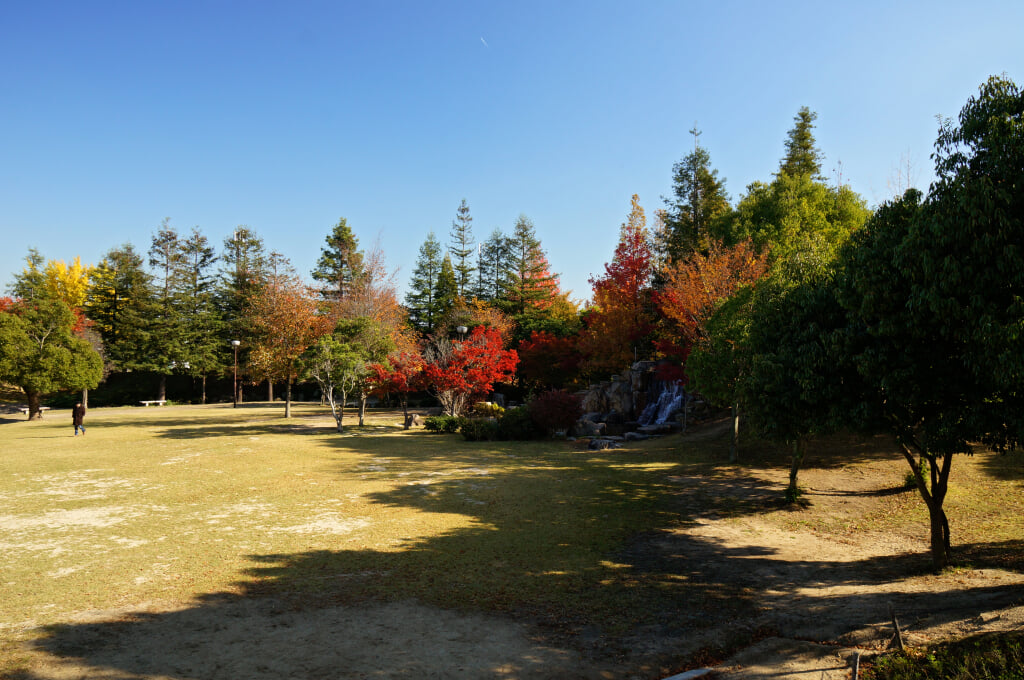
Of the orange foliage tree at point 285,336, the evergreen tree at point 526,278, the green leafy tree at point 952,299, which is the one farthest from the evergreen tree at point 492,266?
Result: the green leafy tree at point 952,299

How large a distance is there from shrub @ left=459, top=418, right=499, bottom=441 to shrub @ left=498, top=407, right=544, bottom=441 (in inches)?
11.9

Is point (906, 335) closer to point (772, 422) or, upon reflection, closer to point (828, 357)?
point (828, 357)

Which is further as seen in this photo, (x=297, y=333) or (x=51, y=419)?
(x=51, y=419)

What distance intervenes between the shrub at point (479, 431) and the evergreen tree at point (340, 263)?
29.1m

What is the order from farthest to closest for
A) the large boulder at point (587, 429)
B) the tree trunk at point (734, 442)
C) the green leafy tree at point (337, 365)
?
the large boulder at point (587, 429) < the green leafy tree at point (337, 365) < the tree trunk at point (734, 442)

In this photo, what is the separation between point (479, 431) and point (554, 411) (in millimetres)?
3268

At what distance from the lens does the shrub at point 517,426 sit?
22.8 meters

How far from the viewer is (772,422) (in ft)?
30.5

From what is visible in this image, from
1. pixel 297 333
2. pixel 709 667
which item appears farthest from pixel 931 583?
pixel 297 333

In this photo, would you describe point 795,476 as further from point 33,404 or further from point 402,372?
point 33,404

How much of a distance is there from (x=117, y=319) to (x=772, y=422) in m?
54.6

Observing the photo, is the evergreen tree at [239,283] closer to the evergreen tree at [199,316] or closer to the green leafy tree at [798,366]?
the evergreen tree at [199,316]

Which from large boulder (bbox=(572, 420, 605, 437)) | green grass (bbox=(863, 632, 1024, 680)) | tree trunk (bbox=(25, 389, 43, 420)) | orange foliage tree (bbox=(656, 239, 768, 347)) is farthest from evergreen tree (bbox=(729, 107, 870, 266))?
tree trunk (bbox=(25, 389, 43, 420))

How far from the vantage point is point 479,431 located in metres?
22.5
